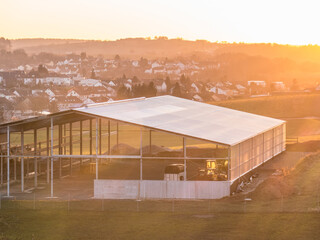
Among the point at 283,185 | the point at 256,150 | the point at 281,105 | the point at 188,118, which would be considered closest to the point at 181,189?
the point at 283,185

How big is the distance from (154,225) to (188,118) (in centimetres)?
1811

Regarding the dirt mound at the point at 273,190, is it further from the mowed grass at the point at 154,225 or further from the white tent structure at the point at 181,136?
the mowed grass at the point at 154,225

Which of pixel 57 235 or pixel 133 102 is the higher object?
pixel 133 102

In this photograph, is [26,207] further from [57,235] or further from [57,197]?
[57,235]

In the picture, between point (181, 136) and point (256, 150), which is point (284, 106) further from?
point (181, 136)

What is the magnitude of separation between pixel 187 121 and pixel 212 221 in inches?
607

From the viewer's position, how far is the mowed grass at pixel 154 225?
108 feet

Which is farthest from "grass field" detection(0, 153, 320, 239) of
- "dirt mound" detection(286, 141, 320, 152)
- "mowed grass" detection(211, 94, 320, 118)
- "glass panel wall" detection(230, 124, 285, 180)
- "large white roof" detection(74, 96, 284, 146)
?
"mowed grass" detection(211, 94, 320, 118)

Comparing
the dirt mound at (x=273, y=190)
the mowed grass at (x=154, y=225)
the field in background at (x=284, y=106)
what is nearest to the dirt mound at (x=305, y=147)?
the dirt mound at (x=273, y=190)

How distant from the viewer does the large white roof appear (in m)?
45.1

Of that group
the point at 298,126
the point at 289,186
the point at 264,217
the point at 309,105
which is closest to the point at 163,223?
the point at 264,217

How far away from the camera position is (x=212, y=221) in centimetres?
3550

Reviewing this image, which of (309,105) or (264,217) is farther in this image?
(309,105)

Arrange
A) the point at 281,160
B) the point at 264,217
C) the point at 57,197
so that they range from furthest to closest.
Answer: the point at 281,160 → the point at 57,197 → the point at 264,217
